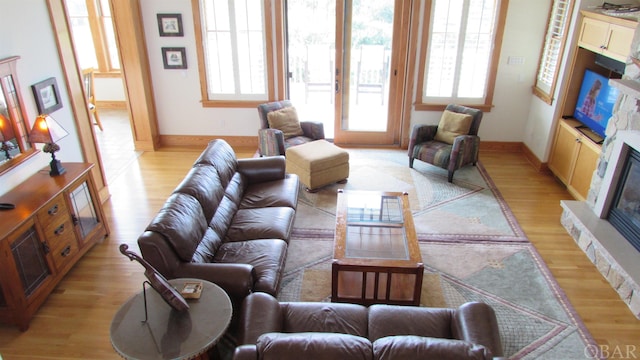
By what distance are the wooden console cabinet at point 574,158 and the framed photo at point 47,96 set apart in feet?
17.6

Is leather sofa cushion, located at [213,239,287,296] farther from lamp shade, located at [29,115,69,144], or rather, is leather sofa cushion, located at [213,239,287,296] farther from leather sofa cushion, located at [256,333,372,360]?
lamp shade, located at [29,115,69,144]

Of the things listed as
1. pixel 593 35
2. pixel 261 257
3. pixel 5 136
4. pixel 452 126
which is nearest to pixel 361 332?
pixel 261 257

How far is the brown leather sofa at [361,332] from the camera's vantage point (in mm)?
1966

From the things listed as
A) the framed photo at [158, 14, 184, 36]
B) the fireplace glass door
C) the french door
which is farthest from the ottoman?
the fireplace glass door

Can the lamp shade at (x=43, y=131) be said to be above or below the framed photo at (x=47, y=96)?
below

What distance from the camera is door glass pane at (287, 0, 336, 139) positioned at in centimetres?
599

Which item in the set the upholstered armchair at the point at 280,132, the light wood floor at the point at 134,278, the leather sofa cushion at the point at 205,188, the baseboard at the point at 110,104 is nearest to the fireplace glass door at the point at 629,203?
the light wood floor at the point at 134,278

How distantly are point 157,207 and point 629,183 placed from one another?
4656 mm

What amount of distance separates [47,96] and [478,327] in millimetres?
4070

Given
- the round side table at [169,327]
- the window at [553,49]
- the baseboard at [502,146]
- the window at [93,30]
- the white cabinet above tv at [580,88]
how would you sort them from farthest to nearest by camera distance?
the window at [93,30] → the baseboard at [502,146] → the window at [553,49] → the white cabinet above tv at [580,88] → the round side table at [169,327]

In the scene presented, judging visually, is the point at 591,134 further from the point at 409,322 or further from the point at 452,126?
the point at 409,322

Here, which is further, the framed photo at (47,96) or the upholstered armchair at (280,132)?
the upholstered armchair at (280,132)

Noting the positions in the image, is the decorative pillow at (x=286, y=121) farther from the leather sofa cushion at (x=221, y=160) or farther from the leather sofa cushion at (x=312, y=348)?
the leather sofa cushion at (x=312, y=348)

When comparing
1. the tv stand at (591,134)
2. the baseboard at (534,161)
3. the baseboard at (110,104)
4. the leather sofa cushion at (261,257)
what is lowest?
the baseboard at (534,161)
